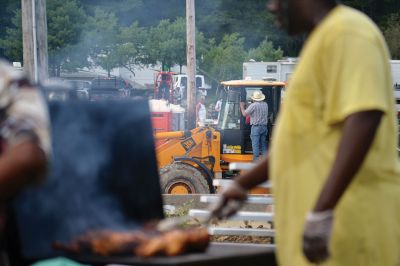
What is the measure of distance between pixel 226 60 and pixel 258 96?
2987 centimetres

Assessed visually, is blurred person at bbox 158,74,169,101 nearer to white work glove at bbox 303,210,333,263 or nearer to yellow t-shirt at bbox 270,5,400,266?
yellow t-shirt at bbox 270,5,400,266

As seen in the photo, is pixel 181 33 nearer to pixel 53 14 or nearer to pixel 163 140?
pixel 53 14

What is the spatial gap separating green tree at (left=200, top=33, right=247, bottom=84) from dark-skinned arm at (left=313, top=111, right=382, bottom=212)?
44.0 meters

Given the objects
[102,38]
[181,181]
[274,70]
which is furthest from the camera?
[102,38]

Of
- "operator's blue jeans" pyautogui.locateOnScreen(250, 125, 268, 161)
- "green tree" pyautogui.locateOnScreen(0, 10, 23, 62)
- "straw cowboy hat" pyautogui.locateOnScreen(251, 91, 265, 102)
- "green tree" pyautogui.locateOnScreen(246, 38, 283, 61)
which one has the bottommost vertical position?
"operator's blue jeans" pyautogui.locateOnScreen(250, 125, 268, 161)

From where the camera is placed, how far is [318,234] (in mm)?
2420

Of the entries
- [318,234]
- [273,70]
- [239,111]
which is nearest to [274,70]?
[273,70]

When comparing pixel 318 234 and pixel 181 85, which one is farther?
pixel 181 85

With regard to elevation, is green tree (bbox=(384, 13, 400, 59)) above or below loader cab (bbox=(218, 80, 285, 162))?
above

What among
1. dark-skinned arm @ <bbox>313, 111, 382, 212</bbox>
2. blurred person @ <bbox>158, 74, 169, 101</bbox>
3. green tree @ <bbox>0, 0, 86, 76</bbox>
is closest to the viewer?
dark-skinned arm @ <bbox>313, 111, 382, 212</bbox>

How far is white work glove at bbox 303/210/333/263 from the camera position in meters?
2.41

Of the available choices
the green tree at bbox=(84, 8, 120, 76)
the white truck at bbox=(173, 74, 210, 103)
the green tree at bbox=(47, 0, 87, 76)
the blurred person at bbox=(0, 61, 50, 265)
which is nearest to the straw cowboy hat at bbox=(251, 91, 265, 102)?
the blurred person at bbox=(0, 61, 50, 265)

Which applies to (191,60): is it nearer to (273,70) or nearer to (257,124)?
(273,70)

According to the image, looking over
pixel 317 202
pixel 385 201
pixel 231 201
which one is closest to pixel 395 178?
pixel 385 201
